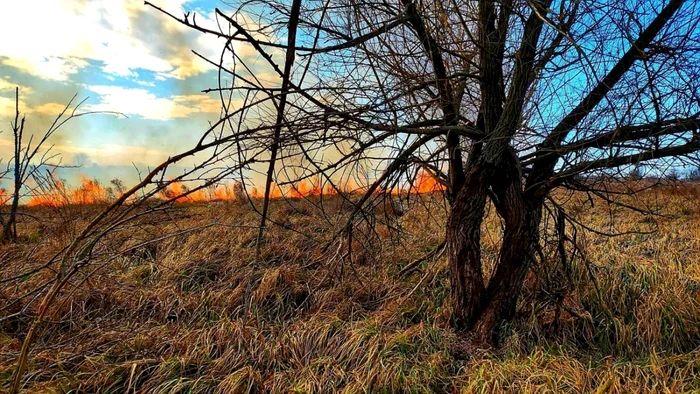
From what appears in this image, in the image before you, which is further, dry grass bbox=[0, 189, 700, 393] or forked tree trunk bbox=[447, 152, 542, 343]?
forked tree trunk bbox=[447, 152, 542, 343]

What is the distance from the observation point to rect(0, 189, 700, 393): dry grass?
2.55m

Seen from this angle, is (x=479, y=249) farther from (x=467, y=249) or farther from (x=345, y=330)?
(x=345, y=330)

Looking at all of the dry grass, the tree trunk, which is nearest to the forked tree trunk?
the tree trunk

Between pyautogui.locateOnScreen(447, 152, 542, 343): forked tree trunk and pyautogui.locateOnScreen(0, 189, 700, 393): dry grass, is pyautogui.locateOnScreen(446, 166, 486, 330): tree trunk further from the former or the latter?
pyautogui.locateOnScreen(0, 189, 700, 393): dry grass

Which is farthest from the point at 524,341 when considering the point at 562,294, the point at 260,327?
the point at 260,327

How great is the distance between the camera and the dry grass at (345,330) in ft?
8.38

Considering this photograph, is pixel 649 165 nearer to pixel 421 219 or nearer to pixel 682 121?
pixel 682 121

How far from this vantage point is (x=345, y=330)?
3158mm

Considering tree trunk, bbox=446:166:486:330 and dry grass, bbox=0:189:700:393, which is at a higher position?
tree trunk, bbox=446:166:486:330

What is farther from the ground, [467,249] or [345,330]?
[467,249]

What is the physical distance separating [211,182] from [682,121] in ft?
8.62

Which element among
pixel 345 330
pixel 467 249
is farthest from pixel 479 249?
pixel 345 330

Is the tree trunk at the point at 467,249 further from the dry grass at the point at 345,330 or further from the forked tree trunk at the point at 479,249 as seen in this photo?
the dry grass at the point at 345,330

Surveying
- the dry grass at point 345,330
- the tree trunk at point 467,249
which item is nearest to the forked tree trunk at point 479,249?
the tree trunk at point 467,249
